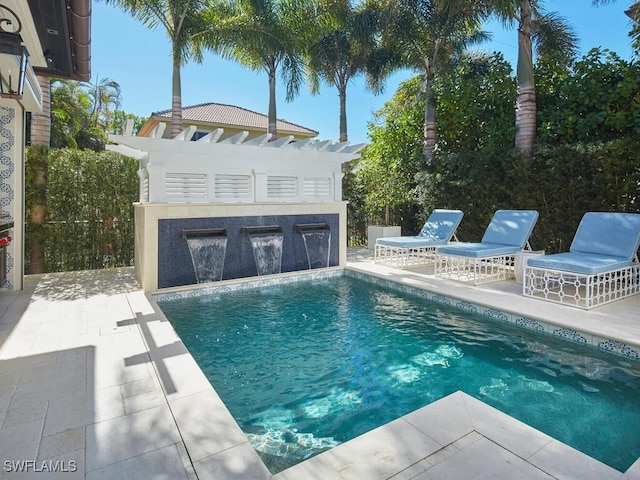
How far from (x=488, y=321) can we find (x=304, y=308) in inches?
118

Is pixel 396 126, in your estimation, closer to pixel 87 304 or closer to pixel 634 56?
pixel 634 56

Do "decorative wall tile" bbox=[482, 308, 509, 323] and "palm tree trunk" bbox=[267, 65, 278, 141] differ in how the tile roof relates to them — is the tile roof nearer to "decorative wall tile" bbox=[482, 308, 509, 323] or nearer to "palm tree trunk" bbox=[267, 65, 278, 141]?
"palm tree trunk" bbox=[267, 65, 278, 141]

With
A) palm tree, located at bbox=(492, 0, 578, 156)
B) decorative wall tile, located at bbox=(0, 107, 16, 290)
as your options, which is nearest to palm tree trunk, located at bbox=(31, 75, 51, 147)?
decorative wall tile, located at bbox=(0, 107, 16, 290)

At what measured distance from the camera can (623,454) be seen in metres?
2.91

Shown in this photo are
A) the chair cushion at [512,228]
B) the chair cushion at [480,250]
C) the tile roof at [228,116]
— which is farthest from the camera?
the tile roof at [228,116]

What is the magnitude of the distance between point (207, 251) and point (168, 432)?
5.81 m

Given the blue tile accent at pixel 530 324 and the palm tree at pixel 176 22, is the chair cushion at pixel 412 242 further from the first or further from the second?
the palm tree at pixel 176 22

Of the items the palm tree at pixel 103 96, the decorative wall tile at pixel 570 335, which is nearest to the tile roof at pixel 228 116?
the palm tree at pixel 103 96

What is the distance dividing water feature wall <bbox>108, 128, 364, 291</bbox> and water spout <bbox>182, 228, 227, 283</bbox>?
0.02m

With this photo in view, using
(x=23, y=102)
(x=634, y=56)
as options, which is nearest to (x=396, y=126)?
(x=634, y=56)

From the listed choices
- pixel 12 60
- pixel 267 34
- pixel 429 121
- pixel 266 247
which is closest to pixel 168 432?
pixel 12 60

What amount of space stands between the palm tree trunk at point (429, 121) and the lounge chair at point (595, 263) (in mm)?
5986

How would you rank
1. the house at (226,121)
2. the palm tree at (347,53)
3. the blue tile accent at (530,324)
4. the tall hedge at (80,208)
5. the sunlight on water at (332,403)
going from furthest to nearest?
the house at (226,121) → the palm tree at (347,53) → the tall hedge at (80,208) → the blue tile accent at (530,324) → the sunlight on water at (332,403)

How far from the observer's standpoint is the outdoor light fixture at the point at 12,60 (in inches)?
142
